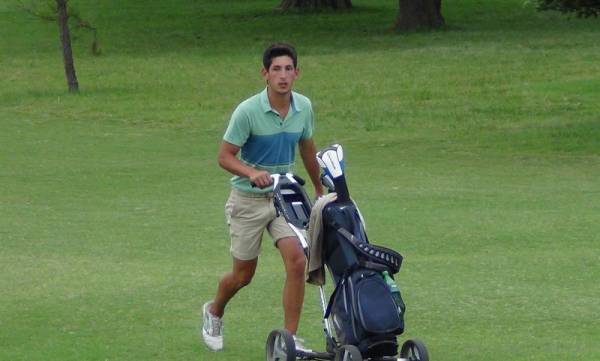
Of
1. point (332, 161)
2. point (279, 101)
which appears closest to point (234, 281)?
point (279, 101)

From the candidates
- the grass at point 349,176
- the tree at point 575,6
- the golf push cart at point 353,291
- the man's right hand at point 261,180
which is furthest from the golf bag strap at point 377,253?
the tree at point 575,6

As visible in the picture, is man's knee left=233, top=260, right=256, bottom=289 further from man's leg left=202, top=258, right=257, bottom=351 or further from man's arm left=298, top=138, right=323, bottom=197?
man's arm left=298, top=138, right=323, bottom=197

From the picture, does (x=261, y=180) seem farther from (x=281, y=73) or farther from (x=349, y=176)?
(x=349, y=176)

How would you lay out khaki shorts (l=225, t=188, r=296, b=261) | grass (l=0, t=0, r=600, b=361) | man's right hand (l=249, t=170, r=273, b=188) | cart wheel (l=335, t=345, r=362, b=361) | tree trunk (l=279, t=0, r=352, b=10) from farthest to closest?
tree trunk (l=279, t=0, r=352, b=10)
grass (l=0, t=0, r=600, b=361)
khaki shorts (l=225, t=188, r=296, b=261)
man's right hand (l=249, t=170, r=273, b=188)
cart wheel (l=335, t=345, r=362, b=361)

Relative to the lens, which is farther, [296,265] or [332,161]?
[296,265]

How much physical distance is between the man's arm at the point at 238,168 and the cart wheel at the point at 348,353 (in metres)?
1.02

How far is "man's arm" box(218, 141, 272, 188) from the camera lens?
7.41 metres

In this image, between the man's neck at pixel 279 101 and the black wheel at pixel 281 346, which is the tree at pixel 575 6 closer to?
the man's neck at pixel 279 101

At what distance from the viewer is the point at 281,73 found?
25.0ft

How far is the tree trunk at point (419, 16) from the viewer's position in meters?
40.2

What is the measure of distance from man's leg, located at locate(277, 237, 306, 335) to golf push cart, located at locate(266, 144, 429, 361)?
0.75 feet

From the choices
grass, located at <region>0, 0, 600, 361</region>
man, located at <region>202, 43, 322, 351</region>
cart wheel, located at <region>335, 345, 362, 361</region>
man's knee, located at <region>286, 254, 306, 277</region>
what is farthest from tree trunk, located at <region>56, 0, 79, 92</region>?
cart wheel, located at <region>335, 345, 362, 361</region>

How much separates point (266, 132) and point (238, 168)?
0.93ft

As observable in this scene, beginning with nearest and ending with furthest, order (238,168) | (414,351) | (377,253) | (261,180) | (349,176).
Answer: (377,253)
(414,351)
(261,180)
(238,168)
(349,176)
